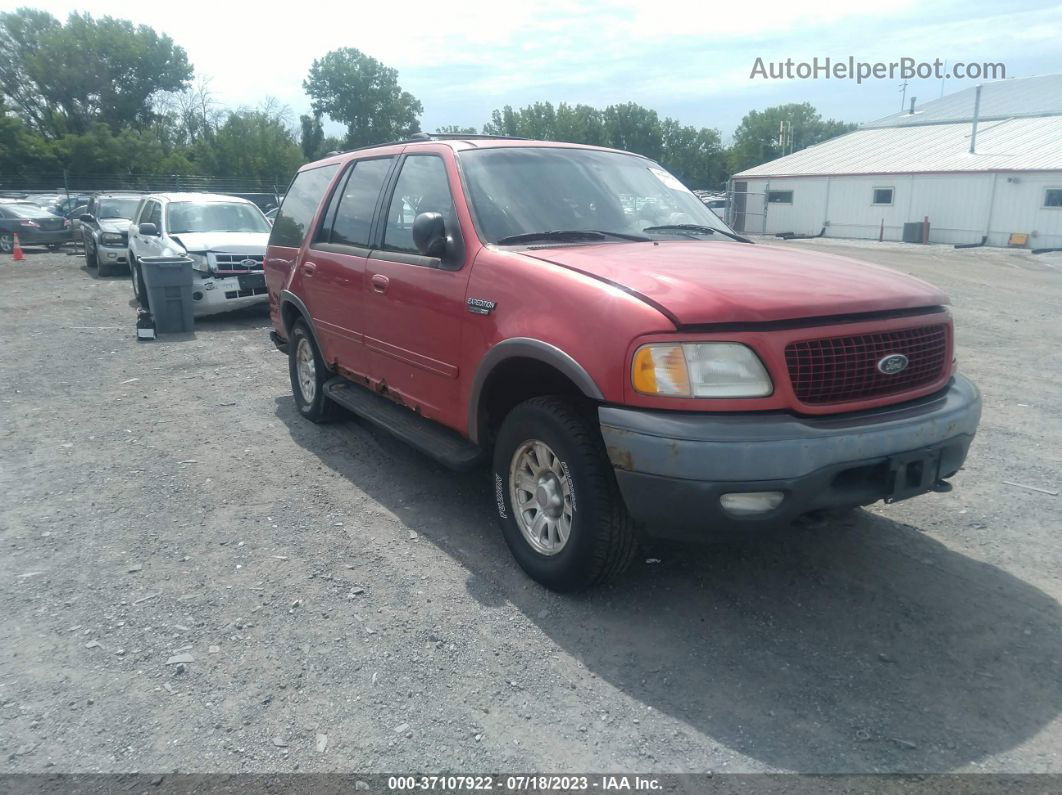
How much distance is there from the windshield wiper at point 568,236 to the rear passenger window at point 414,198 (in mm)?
473

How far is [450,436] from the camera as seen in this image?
15.0 feet

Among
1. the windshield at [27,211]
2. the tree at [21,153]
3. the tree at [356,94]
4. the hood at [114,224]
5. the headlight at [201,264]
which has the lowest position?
the headlight at [201,264]

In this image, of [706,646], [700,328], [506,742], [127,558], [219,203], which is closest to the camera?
[506,742]

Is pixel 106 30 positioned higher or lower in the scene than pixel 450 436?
higher

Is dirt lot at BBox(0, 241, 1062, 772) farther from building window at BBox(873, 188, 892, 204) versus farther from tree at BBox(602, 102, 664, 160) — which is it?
tree at BBox(602, 102, 664, 160)

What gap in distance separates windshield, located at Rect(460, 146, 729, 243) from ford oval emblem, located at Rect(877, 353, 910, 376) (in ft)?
5.05

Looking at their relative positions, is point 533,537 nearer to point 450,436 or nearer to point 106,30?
point 450,436

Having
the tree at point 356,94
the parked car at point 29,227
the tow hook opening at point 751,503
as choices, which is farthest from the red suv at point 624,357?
the tree at point 356,94

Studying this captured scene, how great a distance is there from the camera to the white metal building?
28016 millimetres

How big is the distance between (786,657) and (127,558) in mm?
3252

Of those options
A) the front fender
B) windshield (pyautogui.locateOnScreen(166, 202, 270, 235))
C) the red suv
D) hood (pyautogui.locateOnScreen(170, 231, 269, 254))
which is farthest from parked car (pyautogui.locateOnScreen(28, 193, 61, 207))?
the front fender

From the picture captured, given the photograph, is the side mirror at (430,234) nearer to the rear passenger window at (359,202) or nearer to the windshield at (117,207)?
the rear passenger window at (359,202)

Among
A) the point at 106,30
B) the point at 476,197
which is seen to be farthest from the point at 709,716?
the point at 106,30

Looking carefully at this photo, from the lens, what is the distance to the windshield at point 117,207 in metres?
20.4
